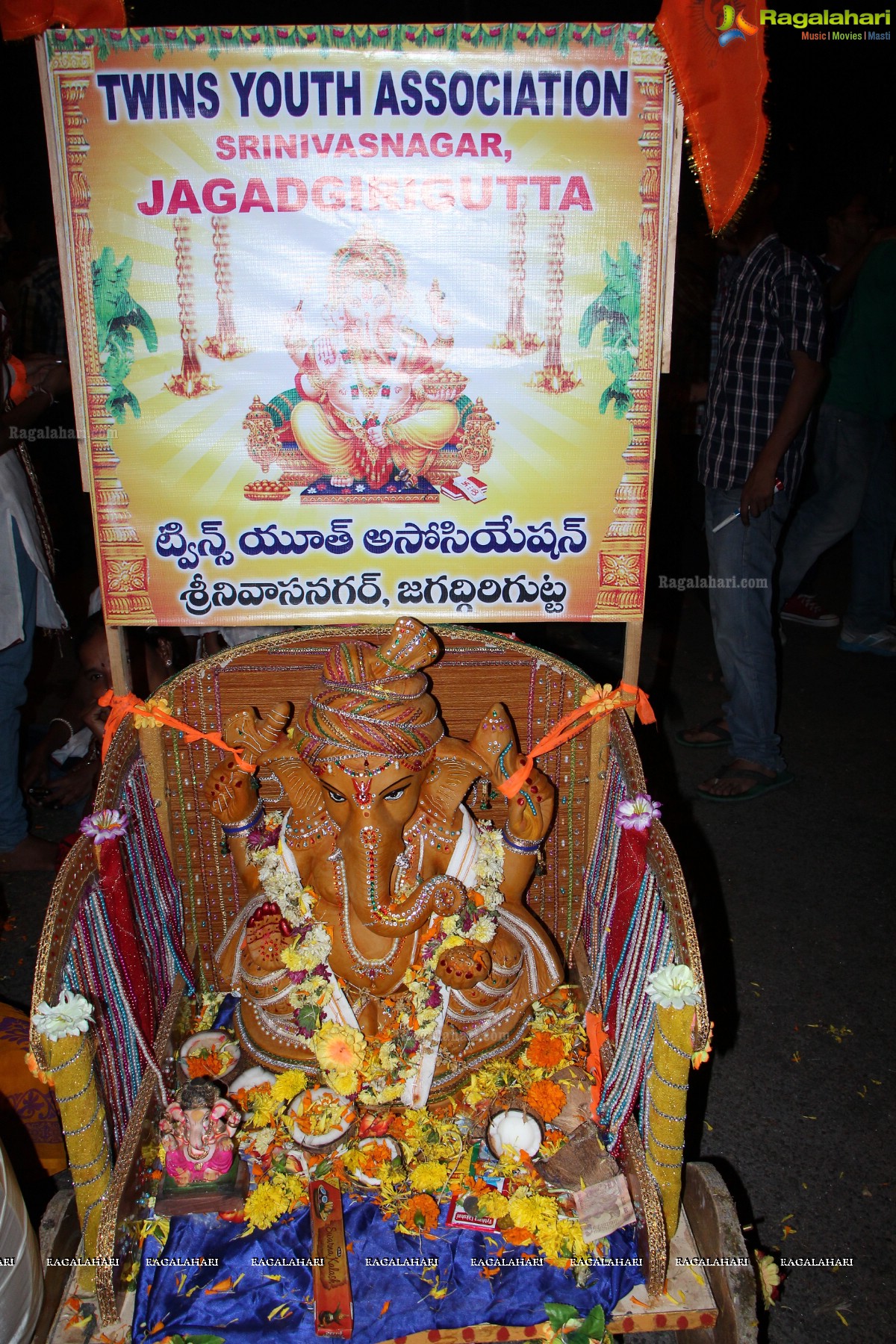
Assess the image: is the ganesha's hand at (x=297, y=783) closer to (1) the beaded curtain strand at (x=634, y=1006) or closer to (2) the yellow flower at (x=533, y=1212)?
(1) the beaded curtain strand at (x=634, y=1006)

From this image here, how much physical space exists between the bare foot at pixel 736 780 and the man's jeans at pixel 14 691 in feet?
10.0

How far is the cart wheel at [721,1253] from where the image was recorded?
1.96 m

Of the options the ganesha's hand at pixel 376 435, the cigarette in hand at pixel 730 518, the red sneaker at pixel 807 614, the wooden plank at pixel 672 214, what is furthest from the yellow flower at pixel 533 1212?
the red sneaker at pixel 807 614

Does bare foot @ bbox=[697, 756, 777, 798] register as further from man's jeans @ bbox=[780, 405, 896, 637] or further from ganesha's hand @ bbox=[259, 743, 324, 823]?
ganesha's hand @ bbox=[259, 743, 324, 823]

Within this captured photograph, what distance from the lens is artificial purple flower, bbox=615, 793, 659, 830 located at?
2.12 metres

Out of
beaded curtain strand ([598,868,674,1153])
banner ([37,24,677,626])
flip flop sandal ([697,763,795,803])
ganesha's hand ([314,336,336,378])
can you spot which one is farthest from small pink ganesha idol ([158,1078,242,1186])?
flip flop sandal ([697,763,795,803])

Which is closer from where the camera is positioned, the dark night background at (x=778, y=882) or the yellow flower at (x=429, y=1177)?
the yellow flower at (x=429, y=1177)

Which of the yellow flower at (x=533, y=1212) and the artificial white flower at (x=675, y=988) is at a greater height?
the artificial white flower at (x=675, y=988)

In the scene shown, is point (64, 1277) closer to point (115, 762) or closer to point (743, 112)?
point (115, 762)

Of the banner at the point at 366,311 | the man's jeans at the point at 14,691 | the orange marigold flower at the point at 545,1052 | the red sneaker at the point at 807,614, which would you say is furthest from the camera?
the red sneaker at the point at 807,614

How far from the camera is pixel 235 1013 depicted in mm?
2682

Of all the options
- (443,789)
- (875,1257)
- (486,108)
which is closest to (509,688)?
(443,789)

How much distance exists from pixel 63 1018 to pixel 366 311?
1.59 metres

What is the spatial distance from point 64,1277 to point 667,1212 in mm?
1282
